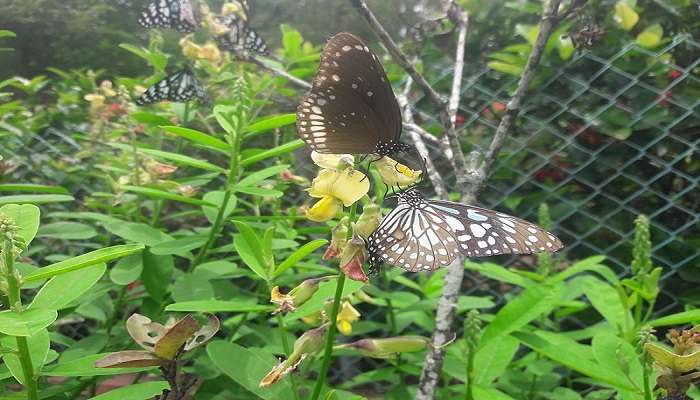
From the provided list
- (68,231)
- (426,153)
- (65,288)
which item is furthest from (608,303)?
(68,231)

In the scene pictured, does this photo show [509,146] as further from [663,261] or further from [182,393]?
[182,393]

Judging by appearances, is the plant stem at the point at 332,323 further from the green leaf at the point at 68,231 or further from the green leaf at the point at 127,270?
the green leaf at the point at 68,231

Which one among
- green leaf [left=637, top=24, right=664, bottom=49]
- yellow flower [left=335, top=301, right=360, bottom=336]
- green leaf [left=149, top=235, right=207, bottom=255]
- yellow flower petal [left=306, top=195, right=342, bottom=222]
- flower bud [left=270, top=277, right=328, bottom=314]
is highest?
green leaf [left=637, top=24, right=664, bottom=49]

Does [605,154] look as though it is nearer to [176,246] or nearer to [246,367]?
[176,246]

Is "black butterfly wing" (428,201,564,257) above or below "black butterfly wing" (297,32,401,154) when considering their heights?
below

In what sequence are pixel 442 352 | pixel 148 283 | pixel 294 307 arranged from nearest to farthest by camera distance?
pixel 294 307 < pixel 442 352 < pixel 148 283

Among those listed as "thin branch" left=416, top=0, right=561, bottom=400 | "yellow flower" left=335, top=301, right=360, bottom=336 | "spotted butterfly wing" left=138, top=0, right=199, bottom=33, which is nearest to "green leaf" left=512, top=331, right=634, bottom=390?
"thin branch" left=416, top=0, right=561, bottom=400

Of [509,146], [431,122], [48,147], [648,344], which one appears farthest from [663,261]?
[48,147]

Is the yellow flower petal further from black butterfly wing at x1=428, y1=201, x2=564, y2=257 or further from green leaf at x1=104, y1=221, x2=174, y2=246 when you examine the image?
green leaf at x1=104, y1=221, x2=174, y2=246
